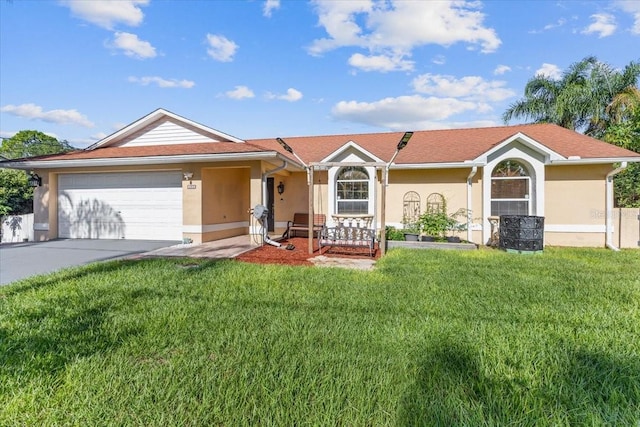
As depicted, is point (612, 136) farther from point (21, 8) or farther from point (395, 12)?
point (21, 8)

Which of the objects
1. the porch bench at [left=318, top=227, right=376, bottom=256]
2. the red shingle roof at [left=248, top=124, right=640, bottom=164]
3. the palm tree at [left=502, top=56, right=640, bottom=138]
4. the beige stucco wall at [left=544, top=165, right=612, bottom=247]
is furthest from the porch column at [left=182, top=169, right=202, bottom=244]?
the palm tree at [left=502, top=56, right=640, bottom=138]

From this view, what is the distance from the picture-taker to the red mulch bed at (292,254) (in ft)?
26.6

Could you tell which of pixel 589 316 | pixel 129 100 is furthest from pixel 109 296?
pixel 129 100

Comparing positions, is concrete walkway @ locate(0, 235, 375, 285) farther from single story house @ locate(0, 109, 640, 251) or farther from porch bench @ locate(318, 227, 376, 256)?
single story house @ locate(0, 109, 640, 251)

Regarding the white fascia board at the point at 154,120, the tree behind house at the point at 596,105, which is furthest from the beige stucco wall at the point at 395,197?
the tree behind house at the point at 596,105

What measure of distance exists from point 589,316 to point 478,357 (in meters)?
2.44

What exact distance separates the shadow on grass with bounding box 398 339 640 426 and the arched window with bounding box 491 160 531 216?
9.87 meters

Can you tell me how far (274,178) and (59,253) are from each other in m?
7.89

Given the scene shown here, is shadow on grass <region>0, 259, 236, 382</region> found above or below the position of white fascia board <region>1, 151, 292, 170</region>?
below

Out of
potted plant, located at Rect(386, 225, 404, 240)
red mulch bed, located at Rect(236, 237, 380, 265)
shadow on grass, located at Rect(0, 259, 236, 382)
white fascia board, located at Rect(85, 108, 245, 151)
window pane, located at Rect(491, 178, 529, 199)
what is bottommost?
shadow on grass, located at Rect(0, 259, 236, 382)

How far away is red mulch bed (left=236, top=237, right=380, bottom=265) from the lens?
26.6 feet

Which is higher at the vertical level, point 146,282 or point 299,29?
point 299,29

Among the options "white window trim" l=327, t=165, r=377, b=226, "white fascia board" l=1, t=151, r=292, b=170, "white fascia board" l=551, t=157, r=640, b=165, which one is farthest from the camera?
"white window trim" l=327, t=165, r=377, b=226

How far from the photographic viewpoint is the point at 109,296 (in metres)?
4.97
